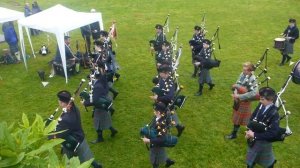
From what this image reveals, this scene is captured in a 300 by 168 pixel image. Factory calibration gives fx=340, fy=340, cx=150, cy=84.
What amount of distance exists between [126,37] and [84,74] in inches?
191

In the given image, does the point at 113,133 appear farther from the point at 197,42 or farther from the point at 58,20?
the point at 58,20

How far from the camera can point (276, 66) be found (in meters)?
13.6

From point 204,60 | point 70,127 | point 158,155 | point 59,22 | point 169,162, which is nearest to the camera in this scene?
point 70,127

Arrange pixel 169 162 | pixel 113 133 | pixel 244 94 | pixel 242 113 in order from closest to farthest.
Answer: pixel 169 162 → pixel 244 94 → pixel 242 113 → pixel 113 133

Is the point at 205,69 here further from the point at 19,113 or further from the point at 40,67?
the point at 40,67

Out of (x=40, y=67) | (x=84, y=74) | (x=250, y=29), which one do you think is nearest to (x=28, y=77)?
(x=40, y=67)

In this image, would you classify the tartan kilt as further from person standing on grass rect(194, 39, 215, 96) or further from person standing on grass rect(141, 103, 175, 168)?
person standing on grass rect(141, 103, 175, 168)

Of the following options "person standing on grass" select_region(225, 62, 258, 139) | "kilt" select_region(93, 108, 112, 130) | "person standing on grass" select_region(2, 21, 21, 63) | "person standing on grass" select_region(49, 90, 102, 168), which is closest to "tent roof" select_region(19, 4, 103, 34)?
"person standing on grass" select_region(2, 21, 21, 63)

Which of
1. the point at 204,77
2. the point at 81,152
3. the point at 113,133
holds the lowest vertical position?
the point at 113,133

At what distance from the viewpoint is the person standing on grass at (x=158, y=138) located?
7083 millimetres

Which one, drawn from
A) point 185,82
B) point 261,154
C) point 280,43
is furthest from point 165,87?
point 280,43

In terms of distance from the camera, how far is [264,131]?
6.73 meters

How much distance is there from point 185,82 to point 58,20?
17.8 feet

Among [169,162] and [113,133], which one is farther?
[113,133]
